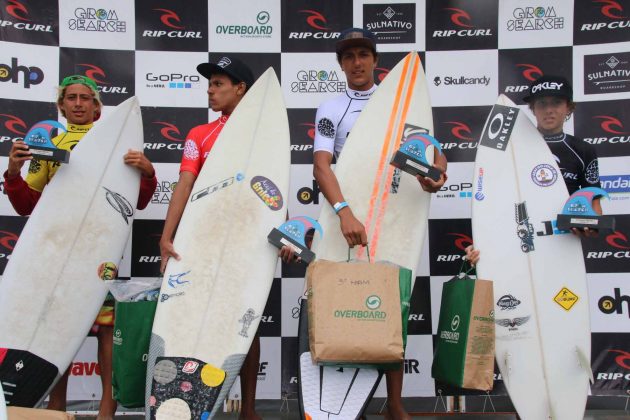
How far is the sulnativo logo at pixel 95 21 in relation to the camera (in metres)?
4.39

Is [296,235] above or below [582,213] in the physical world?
below

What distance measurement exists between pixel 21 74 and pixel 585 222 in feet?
11.3

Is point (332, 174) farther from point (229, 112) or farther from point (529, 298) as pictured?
point (529, 298)

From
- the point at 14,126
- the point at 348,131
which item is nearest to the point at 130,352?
the point at 348,131

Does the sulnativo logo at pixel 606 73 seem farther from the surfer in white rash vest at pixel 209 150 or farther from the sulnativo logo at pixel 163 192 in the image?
the sulnativo logo at pixel 163 192

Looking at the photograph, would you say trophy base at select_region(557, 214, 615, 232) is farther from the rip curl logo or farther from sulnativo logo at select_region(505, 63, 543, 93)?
the rip curl logo

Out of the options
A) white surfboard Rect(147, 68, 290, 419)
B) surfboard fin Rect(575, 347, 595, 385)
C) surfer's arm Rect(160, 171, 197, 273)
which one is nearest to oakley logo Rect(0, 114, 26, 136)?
surfer's arm Rect(160, 171, 197, 273)

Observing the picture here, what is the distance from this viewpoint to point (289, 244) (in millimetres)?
3330

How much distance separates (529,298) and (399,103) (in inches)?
50.8

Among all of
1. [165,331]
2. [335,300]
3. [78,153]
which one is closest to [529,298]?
[335,300]

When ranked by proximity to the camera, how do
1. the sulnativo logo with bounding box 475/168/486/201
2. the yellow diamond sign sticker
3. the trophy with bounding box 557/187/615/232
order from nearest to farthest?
the trophy with bounding box 557/187/615/232
the yellow diamond sign sticker
the sulnativo logo with bounding box 475/168/486/201

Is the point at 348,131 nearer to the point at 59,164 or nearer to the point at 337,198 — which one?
the point at 337,198

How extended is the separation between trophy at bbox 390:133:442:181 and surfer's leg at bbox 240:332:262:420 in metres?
1.19

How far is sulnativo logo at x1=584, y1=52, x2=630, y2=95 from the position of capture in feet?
14.3
